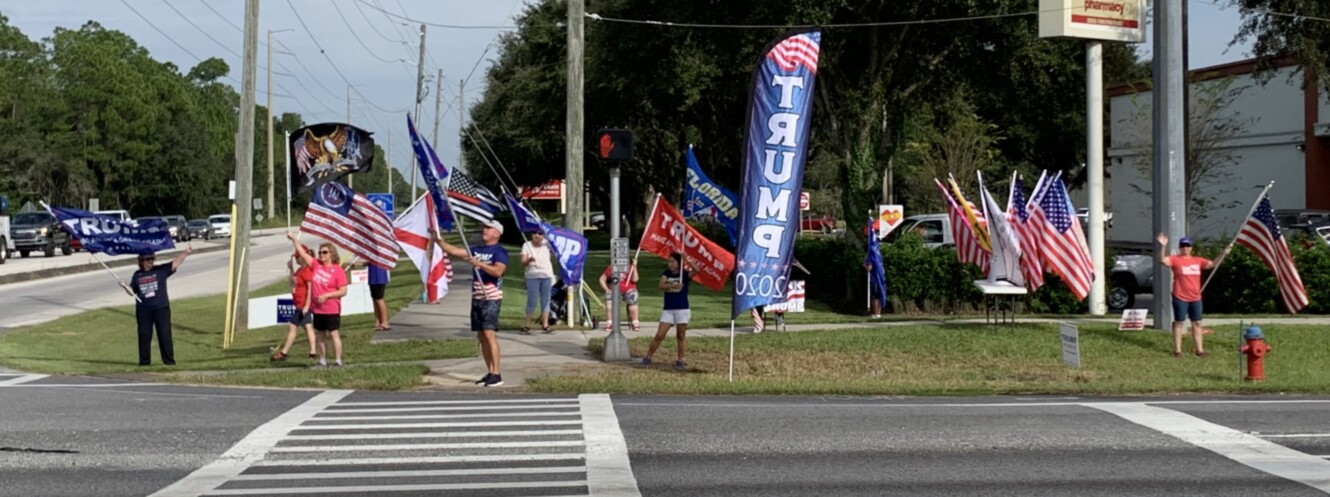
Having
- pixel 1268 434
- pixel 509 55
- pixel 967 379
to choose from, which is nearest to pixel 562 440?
pixel 1268 434

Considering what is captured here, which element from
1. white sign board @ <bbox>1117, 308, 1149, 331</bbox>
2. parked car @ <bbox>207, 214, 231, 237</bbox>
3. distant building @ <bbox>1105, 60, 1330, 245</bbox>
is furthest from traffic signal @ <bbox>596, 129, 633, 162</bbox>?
parked car @ <bbox>207, 214, 231, 237</bbox>

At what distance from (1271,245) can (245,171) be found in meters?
16.4

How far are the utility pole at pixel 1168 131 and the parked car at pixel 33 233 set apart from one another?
1751 inches

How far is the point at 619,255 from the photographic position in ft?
56.2

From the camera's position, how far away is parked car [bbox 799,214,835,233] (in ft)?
230

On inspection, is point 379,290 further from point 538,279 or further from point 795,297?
point 795,297

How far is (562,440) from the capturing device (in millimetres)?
11008

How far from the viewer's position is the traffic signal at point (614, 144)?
669 inches

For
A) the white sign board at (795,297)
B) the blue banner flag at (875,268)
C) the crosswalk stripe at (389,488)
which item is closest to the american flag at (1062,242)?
the white sign board at (795,297)

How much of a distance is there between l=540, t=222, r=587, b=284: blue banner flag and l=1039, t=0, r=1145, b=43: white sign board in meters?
9.32

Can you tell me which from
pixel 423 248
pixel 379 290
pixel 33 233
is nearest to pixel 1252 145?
pixel 379 290

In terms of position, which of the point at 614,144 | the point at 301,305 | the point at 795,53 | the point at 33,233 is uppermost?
the point at 795,53

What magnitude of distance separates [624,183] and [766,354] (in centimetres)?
4830

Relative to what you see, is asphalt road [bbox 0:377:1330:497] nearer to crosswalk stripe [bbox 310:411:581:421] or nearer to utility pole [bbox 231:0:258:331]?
crosswalk stripe [bbox 310:411:581:421]
